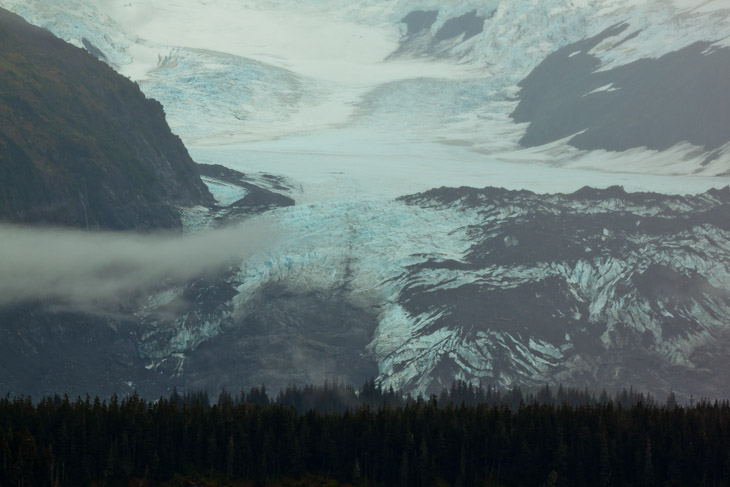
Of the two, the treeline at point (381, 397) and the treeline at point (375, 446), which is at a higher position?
the treeline at point (375, 446)

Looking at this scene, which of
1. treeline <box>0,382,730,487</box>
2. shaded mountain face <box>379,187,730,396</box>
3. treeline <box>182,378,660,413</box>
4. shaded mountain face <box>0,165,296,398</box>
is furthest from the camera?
shaded mountain face <box>379,187,730,396</box>

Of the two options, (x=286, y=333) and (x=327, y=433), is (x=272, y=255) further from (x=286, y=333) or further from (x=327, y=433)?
(x=327, y=433)

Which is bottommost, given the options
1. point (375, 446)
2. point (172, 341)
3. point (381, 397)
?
point (381, 397)

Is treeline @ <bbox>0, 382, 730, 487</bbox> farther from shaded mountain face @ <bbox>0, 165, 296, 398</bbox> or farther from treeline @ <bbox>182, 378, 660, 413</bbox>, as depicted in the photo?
shaded mountain face @ <bbox>0, 165, 296, 398</bbox>

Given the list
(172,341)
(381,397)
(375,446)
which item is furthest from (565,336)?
(375,446)

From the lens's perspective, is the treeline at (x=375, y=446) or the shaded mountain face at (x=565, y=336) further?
the shaded mountain face at (x=565, y=336)

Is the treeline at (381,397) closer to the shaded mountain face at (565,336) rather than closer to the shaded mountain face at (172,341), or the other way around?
the shaded mountain face at (565,336)

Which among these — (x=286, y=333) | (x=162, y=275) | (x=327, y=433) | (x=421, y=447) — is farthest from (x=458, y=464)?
(x=162, y=275)

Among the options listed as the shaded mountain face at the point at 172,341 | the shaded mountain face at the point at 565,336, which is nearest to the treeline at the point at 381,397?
the shaded mountain face at the point at 565,336

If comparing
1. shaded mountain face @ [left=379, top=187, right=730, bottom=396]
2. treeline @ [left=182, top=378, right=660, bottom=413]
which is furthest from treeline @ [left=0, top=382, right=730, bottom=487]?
shaded mountain face @ [left=379, top=187, right=730, bottom=396]

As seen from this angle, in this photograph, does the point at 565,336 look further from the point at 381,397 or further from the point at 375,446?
the point at 375,446
